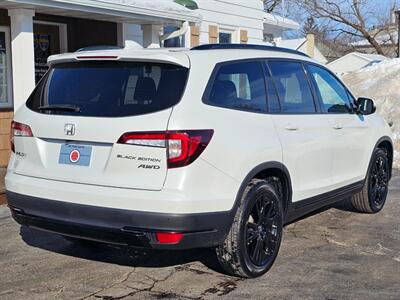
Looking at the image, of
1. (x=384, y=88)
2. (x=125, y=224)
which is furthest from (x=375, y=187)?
(x=384, y=88)

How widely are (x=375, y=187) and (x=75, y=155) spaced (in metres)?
4.11

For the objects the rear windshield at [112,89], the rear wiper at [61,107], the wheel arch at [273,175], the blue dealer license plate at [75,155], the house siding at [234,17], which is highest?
the house siding at [234,17]

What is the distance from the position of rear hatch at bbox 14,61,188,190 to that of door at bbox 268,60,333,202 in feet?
3.93

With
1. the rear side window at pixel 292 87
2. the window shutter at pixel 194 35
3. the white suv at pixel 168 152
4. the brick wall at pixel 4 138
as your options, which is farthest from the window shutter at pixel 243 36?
the white suv at pixel 168 152

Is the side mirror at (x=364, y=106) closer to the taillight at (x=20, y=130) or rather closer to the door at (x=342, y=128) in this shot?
the door at (x=342, y=128)

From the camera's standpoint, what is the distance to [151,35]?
11.3 meters

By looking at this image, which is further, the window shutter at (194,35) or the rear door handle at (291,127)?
the window shutter at (194,35)

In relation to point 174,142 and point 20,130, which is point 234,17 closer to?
point 20,130

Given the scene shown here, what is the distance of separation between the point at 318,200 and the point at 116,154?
2.32 meters

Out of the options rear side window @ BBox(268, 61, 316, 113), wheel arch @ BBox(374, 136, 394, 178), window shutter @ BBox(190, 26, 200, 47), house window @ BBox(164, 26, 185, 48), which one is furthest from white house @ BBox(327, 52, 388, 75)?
rear side window @ BBox(268, 61, 316, 113)

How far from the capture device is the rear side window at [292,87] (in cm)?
536

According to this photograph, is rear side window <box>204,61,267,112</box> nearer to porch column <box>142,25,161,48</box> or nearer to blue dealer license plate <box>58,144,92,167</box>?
blue dealer license plate <box>58,144,92,167</box>

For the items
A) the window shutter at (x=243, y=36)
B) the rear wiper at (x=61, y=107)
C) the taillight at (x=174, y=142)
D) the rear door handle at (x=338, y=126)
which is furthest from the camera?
the window shutter at (x=243, y=36)

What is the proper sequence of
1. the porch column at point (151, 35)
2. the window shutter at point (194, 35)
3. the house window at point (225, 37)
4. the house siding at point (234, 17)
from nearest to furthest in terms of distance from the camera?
the porch column at point (151, 35) → the window shutter at point (194, 35) → the house siding at point (234, 17) → the house window at point (225, 37)
